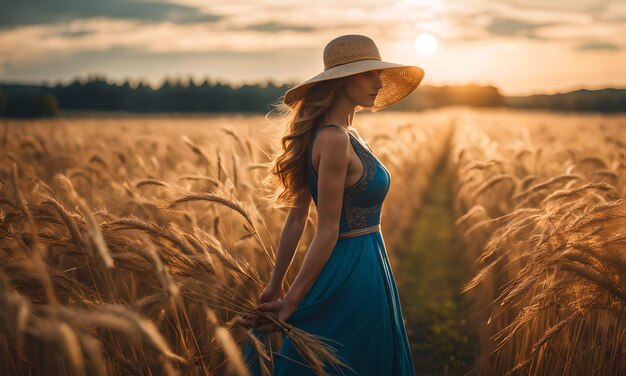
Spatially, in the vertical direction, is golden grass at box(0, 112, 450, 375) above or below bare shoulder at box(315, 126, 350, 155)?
below

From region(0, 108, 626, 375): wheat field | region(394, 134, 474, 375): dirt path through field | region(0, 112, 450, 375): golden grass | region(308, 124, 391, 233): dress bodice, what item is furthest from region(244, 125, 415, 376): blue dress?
region(394, 134, 474, 375): dirt path through field

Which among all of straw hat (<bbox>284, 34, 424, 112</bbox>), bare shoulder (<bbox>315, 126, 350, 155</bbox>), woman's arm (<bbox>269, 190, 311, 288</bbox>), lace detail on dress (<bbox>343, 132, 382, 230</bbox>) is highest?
straw hat (<bbox>284, 34, 424, 112</bbox>)

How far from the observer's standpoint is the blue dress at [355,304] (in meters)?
2.10

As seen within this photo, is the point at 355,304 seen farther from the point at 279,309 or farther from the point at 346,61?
the point at 346,61

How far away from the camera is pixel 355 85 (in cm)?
222

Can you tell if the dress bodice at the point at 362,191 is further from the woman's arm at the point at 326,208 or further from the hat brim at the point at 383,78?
the hat brim at the point at 383,78

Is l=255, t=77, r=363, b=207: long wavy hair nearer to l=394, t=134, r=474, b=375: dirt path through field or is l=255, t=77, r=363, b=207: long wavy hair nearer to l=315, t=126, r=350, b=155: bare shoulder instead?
l=315, t=126, r=350, b=155: bare shoulder

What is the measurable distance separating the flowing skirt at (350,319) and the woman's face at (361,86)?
67 cm

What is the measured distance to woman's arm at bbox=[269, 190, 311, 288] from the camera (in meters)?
2.27

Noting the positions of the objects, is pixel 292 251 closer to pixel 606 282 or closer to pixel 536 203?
pixel 606 282

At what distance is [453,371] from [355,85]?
2653 mm

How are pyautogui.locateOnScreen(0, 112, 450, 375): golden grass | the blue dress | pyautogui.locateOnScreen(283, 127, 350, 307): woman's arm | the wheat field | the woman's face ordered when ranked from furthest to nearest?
1. the woman's face
2. the blue dress
3. pyautogui.locateOnScreen(283, 127, 350, 307): woman's arm
4. the wheat field
5. pyautogui.locateOnScreen(0, 112, 450, 375): golden grass

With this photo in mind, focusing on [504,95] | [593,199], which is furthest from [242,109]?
[593,199]

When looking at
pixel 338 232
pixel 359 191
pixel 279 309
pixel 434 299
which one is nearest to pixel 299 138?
pixel 359 191
